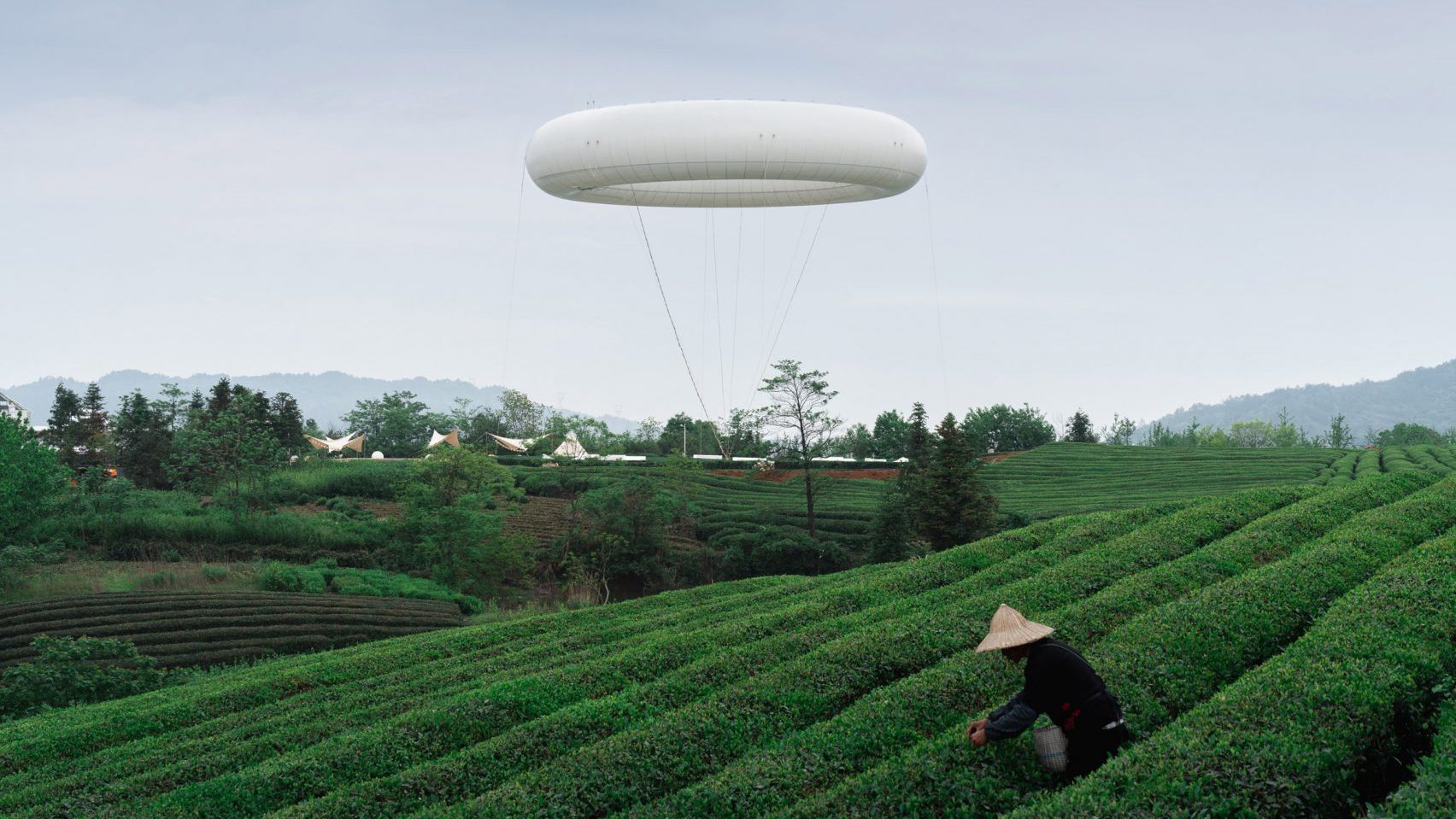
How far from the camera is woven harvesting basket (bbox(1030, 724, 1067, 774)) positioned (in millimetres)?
7191

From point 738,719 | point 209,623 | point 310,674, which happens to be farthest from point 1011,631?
point 209,623

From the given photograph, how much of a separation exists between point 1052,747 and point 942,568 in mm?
9472

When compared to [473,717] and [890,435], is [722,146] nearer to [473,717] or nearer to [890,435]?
[473,717]

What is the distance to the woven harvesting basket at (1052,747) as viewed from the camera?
23.6 ft

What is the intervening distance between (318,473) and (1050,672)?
4697 centimetres

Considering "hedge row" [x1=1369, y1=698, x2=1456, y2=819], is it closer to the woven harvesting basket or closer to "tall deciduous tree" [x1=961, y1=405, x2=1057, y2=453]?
the woven harvesting basket

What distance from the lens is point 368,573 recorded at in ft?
110

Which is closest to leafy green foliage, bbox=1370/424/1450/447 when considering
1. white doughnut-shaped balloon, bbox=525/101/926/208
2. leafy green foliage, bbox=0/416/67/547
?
white doughnut-shaped balloon, bbox=525/101/926/208

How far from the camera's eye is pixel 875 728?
8703mm

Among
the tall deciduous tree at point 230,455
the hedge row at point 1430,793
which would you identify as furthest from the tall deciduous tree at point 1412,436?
the hedge row at point 1430,793

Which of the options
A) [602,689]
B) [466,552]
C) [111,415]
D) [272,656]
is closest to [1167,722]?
[602,689]

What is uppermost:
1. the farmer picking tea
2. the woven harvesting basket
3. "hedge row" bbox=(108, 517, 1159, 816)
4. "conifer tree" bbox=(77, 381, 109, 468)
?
"conifer tree" bbox=(77, 381, 109, 468)

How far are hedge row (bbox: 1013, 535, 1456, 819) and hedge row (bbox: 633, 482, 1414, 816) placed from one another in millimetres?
1976

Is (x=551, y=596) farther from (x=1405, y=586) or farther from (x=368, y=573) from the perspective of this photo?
(x=1405, y=586)
